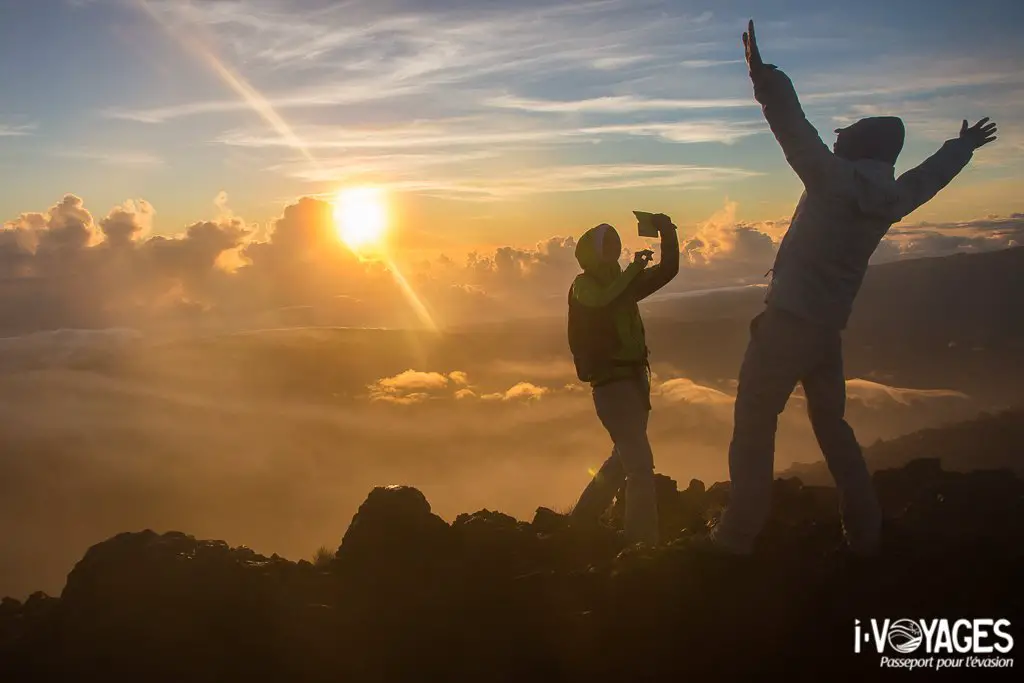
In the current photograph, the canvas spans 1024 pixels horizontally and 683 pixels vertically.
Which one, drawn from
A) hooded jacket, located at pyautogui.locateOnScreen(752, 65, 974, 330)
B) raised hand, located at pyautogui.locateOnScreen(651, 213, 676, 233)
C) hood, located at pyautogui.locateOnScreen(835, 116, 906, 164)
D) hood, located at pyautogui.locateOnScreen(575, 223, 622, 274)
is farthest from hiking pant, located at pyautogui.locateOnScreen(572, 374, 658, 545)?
hood, located at pyautogui.locateOnScreen(835, 116, 906, 164)

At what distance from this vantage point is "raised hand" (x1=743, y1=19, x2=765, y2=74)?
4961mm

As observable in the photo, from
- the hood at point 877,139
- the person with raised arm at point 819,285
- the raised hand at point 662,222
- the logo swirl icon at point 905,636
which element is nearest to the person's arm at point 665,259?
the raised hand at point 662,222

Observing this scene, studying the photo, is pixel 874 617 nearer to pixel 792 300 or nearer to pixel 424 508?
pixel 792 300

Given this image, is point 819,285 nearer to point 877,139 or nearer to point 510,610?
point 877,139

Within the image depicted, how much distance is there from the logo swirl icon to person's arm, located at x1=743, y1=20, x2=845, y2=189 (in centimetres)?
279

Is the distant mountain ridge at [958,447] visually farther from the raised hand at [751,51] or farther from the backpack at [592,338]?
the raised hand at [751,51]

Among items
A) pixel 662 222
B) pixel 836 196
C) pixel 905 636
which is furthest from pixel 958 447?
pixel 836 196

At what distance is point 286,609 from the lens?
5.84m

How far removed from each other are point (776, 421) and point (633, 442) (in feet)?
4.98

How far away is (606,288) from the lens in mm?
6465

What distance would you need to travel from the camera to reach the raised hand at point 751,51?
496 cm

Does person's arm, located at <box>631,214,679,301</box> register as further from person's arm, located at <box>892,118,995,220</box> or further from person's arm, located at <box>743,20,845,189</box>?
person's arm, located at <box>892,118,995,220</box>

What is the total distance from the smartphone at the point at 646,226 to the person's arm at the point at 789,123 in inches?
48.0

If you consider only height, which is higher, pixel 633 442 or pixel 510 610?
pixel 633 442
